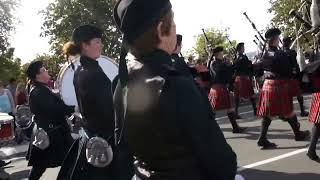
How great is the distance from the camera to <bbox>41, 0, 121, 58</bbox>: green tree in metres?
35.1

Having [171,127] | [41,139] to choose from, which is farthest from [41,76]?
[171,127]

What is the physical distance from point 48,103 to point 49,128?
0.28 m

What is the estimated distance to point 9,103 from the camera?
1138 cm

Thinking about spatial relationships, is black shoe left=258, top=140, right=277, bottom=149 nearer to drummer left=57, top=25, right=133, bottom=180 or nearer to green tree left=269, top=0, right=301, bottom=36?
drummer left=57, top=25, right=133, bottom=180

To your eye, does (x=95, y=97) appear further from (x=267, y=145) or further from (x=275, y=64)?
(x=267, y=145)

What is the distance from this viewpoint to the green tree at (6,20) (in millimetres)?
37281

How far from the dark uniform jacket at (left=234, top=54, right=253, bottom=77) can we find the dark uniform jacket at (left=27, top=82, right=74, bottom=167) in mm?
7067

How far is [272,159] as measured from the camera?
6746mm

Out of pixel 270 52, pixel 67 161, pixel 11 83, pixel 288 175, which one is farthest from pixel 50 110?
pixel 11 83

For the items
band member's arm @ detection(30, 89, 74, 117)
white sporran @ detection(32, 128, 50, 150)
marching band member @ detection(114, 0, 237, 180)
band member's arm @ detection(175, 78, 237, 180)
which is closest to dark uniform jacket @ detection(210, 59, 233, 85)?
band member's arm @ detection(30, 89, 74, 117)

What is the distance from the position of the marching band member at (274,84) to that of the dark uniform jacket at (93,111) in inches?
141

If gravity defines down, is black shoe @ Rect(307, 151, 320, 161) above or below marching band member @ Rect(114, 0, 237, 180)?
below

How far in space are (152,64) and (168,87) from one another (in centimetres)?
18

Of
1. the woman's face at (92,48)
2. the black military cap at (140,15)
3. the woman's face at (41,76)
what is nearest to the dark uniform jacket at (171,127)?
the black military cap at (140,15)
